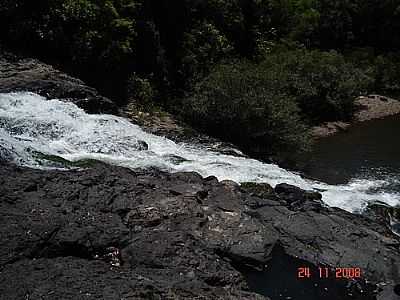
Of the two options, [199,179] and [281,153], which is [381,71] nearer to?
[281,153]

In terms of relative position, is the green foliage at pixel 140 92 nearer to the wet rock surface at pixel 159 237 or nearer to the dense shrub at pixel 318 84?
the dense shrub at pixel 318 84

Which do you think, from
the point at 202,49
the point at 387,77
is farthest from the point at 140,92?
the point at 387,77

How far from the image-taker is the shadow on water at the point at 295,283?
928 centimetres

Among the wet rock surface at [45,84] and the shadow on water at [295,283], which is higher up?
the shadow on water at [295,283]

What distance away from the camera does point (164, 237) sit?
28.5 feet

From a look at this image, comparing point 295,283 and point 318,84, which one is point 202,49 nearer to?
point 318,84

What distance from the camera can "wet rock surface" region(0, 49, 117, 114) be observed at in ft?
56.0

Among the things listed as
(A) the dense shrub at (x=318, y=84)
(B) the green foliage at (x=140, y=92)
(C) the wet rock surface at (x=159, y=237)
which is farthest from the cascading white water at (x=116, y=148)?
(A) the dense shrub at (x=318, y=84)

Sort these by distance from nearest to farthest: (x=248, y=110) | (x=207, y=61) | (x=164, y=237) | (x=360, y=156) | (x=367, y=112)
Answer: (x=164, y=237), (x=248, y=110), (x=360, y=156), (x=207, y=61), (x=367, y=112)
